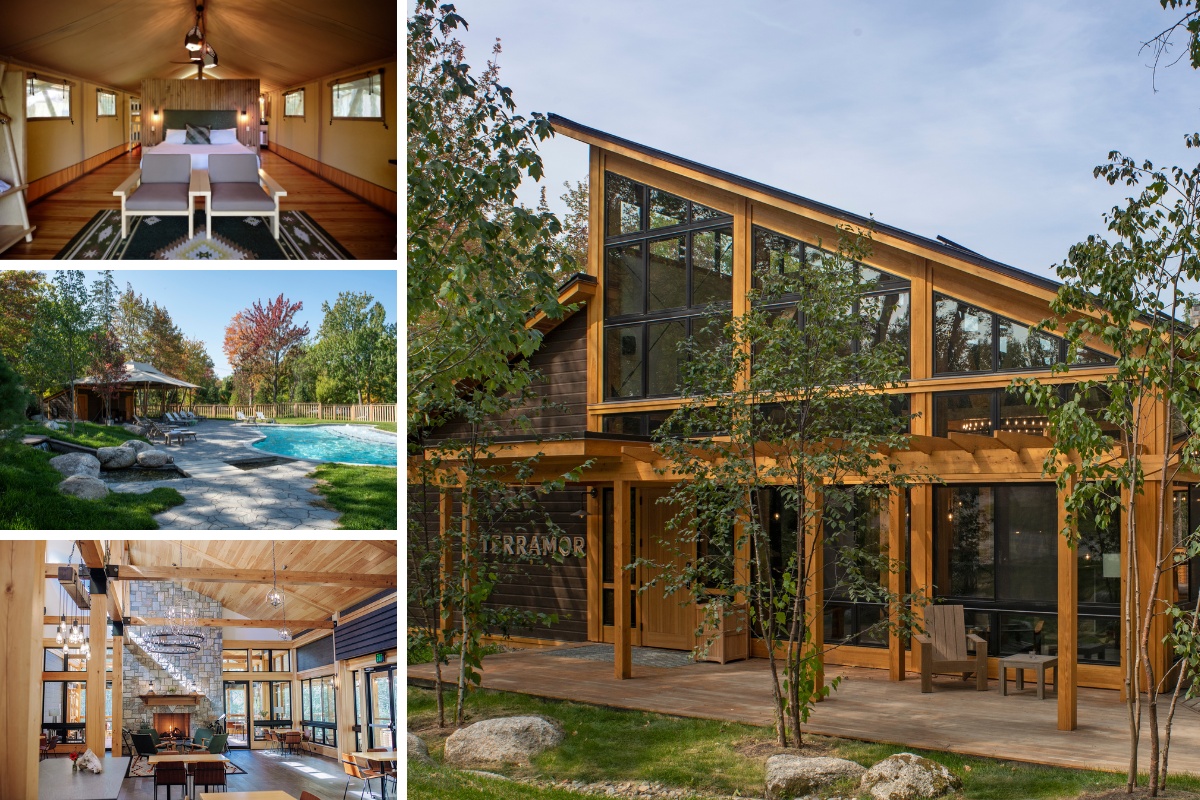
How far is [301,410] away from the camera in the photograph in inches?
78.1

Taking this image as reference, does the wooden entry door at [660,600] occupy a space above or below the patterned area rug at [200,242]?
below

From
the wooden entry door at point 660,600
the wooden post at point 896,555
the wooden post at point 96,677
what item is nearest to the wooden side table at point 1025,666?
the wooden post at point 896,555

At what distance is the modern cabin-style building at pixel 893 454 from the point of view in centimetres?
926

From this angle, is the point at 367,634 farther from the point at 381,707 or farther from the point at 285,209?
the point at 285,209

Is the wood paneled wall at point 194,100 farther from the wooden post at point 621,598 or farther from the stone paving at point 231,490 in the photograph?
the wooden post at point 621,598

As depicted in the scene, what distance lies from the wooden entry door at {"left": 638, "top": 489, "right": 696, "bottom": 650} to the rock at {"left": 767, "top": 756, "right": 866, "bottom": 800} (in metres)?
5.16

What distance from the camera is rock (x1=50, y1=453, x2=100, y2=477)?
Result: 1.90 m

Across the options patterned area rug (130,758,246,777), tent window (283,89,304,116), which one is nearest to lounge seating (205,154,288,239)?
tent window (283,89,304,116)

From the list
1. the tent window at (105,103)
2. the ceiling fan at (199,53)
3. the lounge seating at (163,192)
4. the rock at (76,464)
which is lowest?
the rock at (76,464)

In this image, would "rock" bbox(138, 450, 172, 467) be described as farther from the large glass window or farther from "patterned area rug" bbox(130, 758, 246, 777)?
the large glass window

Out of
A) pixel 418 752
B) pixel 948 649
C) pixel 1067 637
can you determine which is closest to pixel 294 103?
pixel 418 752

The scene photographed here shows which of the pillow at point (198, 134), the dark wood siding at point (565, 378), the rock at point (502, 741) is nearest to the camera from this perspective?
the pillow at point (198, 134)

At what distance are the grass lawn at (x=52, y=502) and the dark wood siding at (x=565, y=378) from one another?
408 inches

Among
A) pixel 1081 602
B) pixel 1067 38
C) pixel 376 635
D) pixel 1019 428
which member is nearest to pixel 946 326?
pixel 1019 428
